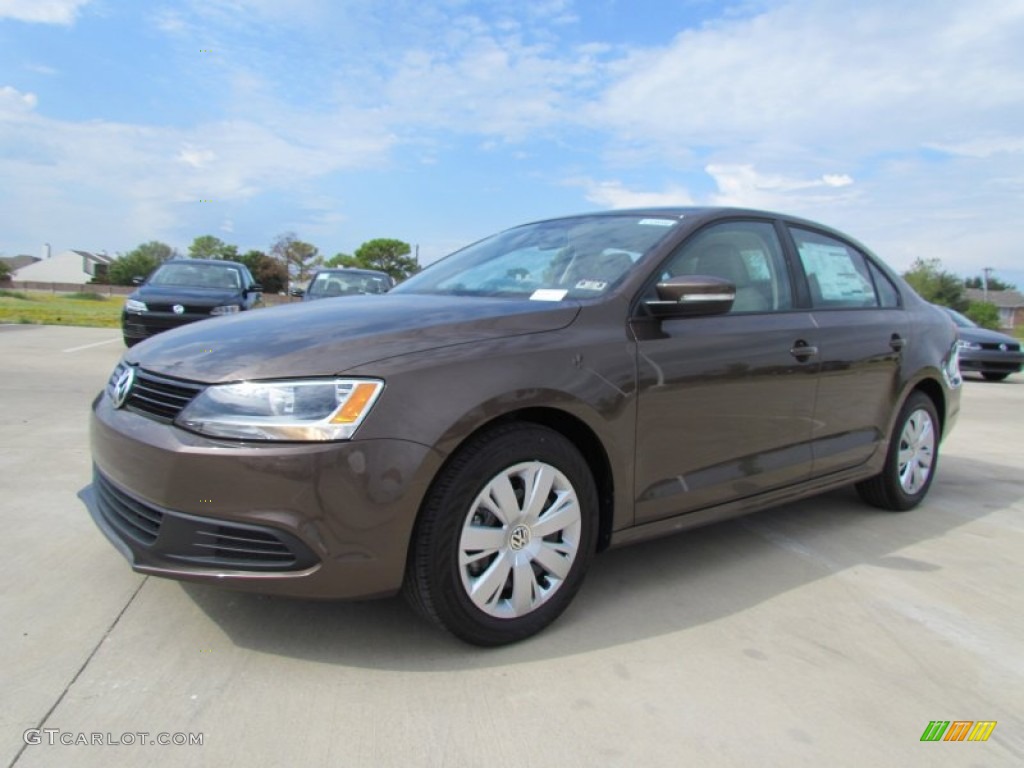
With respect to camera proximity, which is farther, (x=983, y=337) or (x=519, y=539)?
(x=983, y=337)

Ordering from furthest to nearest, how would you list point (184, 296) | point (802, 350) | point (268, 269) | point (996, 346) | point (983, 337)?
point (268, 269) → point (983, 337) → point (996, 346) → point (184, 296) → point (802, 350)

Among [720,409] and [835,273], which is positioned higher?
[835,273]

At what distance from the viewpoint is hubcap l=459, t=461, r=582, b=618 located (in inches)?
95.6

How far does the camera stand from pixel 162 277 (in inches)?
455

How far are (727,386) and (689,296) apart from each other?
0.52 metres

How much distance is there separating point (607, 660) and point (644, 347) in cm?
113

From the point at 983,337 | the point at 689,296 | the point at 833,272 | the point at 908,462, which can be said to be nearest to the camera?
the point at 689,296

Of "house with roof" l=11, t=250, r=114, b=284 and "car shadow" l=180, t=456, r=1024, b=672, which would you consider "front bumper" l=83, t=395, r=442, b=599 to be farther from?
"house with roof" l=11, t=250, r=114, b=284

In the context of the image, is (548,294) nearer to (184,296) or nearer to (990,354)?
(184,296)

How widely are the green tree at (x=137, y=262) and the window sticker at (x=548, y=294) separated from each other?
85.7 metres

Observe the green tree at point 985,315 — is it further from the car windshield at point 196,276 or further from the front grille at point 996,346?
the car windshield at point 196,276

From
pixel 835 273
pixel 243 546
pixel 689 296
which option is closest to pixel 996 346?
pixel 835 273

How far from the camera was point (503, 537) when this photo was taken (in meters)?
2.47

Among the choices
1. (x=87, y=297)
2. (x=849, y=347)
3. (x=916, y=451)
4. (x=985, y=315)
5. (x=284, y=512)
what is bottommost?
(x=87, y=297)
